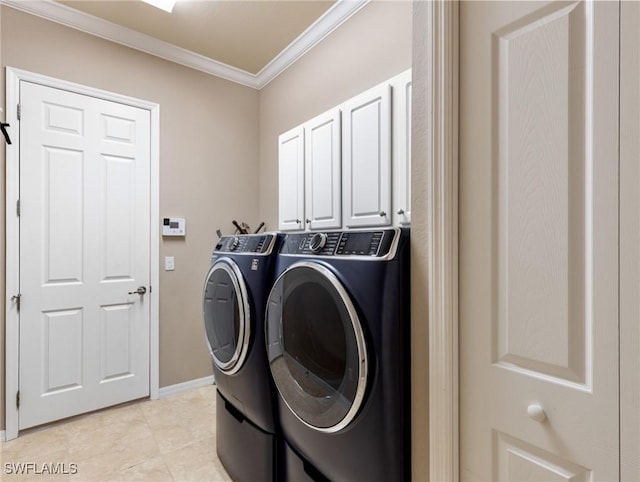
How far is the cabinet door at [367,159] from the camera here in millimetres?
1594

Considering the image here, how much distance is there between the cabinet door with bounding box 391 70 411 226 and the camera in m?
1.51

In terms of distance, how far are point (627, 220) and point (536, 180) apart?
0.61 ft

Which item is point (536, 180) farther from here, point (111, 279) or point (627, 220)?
point (111, 279)

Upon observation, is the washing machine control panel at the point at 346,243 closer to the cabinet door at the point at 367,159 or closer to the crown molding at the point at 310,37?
the cabinet door at the point at 367,159

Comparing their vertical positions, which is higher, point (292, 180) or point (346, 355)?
point (292, 180)

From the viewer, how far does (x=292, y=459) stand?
1.32 metres

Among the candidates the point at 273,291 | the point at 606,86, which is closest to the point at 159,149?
the point at 273,291

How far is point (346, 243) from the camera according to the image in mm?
1114

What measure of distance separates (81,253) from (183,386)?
1.32m

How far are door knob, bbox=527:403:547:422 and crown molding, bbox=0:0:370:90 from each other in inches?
92.3

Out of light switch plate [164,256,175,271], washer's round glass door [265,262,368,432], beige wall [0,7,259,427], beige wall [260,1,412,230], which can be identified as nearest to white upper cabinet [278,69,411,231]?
beige wall [260,1,412,230]

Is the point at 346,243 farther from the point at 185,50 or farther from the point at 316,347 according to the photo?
the point at 185,50

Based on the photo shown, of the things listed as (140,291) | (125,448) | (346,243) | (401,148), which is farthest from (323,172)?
(125,448)
